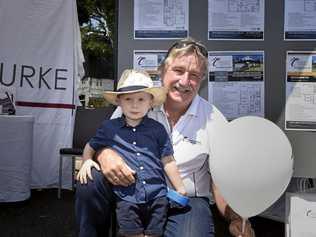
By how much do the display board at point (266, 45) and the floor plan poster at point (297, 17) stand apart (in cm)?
2

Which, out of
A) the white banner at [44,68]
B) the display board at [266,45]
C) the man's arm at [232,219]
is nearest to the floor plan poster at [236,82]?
the display board at [266,45]

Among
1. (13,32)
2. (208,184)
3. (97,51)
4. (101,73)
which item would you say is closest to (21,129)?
(13,32)

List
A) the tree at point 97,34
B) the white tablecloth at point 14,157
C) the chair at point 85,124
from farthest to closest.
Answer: the tree at point 97,34 → the chair at point 85,124 → the white tablecloth at point 14,157

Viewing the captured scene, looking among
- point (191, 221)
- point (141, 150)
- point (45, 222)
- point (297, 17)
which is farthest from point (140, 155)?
point (45, 222)

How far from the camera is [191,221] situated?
1810mm

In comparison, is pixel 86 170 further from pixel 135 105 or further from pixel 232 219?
pixel 232 219

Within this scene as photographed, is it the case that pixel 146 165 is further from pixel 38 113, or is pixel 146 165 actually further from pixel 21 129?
pixel 38 113

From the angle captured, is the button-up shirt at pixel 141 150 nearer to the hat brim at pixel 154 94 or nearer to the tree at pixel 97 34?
the hat brim at pixel 154 94

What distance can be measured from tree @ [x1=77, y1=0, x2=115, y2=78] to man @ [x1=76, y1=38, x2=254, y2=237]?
591 cm

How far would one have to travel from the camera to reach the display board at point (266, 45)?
2.29 m

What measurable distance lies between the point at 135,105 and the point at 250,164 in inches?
19.9

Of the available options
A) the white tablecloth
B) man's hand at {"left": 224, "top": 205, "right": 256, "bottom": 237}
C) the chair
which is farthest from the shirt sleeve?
the chair

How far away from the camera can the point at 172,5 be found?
7.73ft

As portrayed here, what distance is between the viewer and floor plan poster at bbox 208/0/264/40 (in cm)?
232
